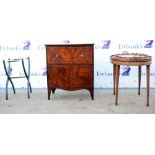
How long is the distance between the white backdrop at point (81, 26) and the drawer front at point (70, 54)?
0.77m

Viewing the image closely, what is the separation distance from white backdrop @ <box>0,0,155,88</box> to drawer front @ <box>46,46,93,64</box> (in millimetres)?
773

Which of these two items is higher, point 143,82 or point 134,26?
point 134,26

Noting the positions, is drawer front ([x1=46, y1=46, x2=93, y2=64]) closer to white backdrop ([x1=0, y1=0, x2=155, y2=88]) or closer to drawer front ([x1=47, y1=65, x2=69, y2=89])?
drawer front ([x1=47, y1=65, x2=69, y2=89])

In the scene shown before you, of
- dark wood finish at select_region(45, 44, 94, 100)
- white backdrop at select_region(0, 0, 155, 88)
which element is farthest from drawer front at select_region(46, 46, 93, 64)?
white backdrop at select_region(0, 0, 155, 88)

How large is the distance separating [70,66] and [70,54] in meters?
0.16

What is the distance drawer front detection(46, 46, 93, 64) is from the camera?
3.88 metres

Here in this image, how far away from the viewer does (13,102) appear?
4008mm

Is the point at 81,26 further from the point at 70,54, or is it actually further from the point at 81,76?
the point at 81,76

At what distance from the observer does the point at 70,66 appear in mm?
3939

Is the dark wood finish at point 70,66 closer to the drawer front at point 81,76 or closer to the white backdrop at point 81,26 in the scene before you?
the drawer front at point 81,76

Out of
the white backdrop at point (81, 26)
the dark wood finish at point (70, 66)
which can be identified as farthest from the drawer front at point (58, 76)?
the white backdrop at point (81, 26)

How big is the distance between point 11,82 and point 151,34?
233cm
